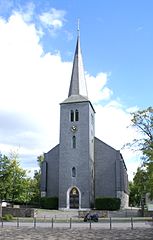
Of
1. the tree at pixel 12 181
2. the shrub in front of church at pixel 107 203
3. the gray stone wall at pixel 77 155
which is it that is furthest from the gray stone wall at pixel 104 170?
the tree at pixel 12 181

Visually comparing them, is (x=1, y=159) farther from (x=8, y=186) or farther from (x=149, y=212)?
(x=149, y=212)

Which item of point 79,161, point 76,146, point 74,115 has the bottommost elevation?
point 79,161

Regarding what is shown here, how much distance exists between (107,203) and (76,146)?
10.5 metres

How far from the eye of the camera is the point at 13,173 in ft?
166

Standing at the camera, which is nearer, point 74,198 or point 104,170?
point 74,198

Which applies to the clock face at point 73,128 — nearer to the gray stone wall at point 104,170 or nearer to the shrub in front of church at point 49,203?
the gray stone wall at point 104,170

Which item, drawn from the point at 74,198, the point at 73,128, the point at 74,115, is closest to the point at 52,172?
the point at 74,198

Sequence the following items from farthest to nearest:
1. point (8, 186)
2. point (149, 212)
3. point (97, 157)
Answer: point (97, 157), point (8, 186), point (149, 212)

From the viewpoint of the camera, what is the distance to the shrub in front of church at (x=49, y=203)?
56844 millimetres

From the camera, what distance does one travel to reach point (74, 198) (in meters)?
55.9

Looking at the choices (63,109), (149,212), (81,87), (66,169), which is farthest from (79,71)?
(149,212)

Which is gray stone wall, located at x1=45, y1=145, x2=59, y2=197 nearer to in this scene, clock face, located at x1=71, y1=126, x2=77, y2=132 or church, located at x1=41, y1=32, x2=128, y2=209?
church, located at x1=41, y1=32, x2=128, y2=209

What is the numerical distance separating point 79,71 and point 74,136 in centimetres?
1204

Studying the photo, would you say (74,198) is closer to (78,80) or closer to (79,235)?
(78,80)
